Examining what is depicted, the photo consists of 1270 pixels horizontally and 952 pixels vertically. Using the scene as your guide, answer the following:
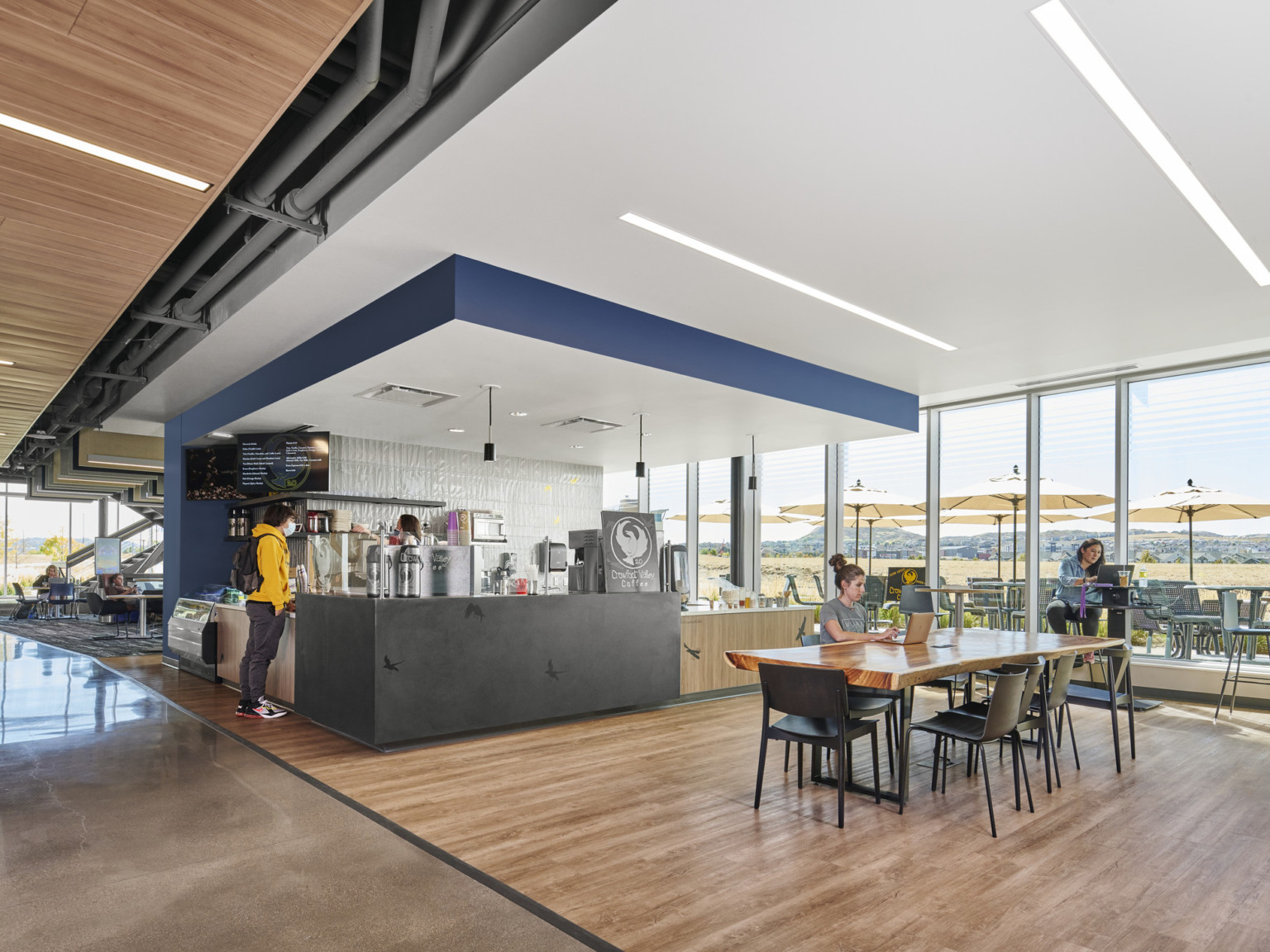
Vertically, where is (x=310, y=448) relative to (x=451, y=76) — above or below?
below

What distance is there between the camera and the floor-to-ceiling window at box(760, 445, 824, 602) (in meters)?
11.5

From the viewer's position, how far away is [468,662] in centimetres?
588

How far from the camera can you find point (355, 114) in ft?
13.6

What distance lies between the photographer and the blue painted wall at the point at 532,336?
4.90 m

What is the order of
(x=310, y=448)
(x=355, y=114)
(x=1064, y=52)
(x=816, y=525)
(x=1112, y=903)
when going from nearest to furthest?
(x=1064, y=52) < (x=1112, y=903) < (x=355, y=114) < (x=310, y=448) < (x=816, y=525)

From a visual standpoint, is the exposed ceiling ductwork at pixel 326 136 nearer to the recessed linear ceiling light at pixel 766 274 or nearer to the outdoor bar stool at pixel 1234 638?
the recessed linear ceiling light at pixel 766 274

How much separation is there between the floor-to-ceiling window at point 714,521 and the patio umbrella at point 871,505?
209 centimetres

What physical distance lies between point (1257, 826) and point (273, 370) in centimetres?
757

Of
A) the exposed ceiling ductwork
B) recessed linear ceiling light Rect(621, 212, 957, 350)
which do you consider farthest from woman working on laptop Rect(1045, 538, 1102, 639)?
the exposed ceiling ductwork

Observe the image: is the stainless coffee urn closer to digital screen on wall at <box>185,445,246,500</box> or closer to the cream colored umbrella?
digital screen on wall at <box>185,445,246,500</box>

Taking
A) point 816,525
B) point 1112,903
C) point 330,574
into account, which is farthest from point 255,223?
point 816,525

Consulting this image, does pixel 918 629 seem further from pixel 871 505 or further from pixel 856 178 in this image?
pixel 871 505

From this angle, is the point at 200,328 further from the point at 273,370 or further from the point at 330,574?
the point at 330,574

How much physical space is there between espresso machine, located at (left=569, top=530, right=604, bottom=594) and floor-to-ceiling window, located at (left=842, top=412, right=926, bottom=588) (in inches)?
188
